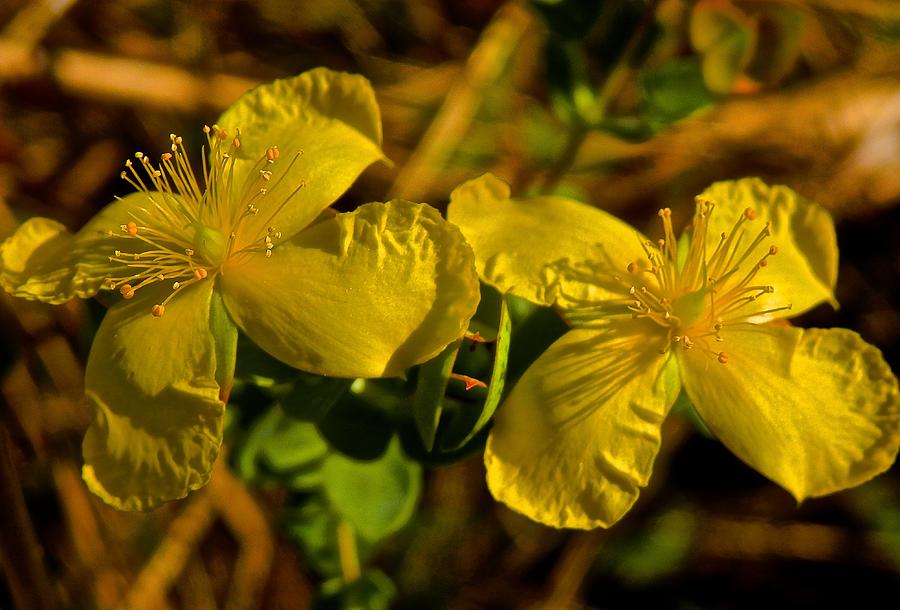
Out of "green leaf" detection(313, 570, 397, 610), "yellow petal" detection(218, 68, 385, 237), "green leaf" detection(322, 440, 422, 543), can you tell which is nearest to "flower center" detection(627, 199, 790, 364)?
"yellow petal" detection(218, 68, 385, 237)

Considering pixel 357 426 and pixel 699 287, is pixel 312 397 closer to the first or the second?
pixel 357 426

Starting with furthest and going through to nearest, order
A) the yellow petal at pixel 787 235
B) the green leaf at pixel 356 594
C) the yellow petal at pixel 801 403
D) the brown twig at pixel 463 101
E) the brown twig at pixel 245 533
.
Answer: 1. the brown twig at pixel 463 101
2. the brown twig at pixel 245 533
3. the green leaf at pixel 356 594
4. the yellow petal at pixel 787 235
5. the yellow petal at pixel 801 403

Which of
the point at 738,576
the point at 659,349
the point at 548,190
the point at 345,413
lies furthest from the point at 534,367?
the point at 738,576

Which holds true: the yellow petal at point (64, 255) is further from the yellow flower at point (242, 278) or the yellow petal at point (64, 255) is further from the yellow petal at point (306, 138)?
the yellow petal at point (306, 138)

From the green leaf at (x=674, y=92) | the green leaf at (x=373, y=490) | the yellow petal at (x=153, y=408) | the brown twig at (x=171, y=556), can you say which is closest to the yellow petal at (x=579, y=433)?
the yellow petal at (x=153, y=408)

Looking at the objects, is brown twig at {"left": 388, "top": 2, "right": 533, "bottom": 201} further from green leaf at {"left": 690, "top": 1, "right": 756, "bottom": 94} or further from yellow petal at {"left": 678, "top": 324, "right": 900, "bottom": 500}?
yellow petal at {"left": 678, "top": 324, "right": 900, "bottom": 500}
